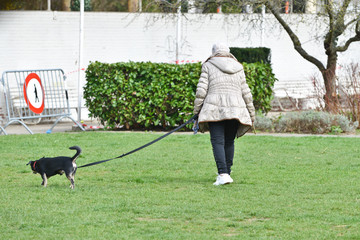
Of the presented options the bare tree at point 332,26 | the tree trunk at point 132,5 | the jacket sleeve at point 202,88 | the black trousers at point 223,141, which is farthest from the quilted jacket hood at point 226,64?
the tree trunk at point 132,5

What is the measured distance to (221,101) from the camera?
25.8 feet

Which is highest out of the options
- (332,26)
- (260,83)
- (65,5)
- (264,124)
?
(65,5)

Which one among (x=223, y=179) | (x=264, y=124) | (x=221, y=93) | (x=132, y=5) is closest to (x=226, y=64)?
(x=221, y=93)

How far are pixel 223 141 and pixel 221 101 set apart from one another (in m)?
0.48

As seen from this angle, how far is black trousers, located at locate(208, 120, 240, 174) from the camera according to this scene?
7867 millimetres

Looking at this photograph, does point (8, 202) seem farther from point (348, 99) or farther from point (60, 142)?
point (348, 99)

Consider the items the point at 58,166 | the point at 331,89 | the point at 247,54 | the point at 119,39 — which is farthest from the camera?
the point at 247,54

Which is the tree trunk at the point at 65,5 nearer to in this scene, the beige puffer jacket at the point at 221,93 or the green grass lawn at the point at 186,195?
the green grass lawn at the point at 186,195

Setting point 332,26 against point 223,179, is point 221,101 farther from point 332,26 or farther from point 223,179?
point 332,26

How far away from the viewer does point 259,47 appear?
18.4m

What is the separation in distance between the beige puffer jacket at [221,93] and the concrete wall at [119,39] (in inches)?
285

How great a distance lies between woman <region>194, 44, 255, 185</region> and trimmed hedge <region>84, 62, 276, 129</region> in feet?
17.7

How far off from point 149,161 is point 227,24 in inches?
366

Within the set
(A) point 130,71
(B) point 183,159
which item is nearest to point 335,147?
(B) point 183,159
